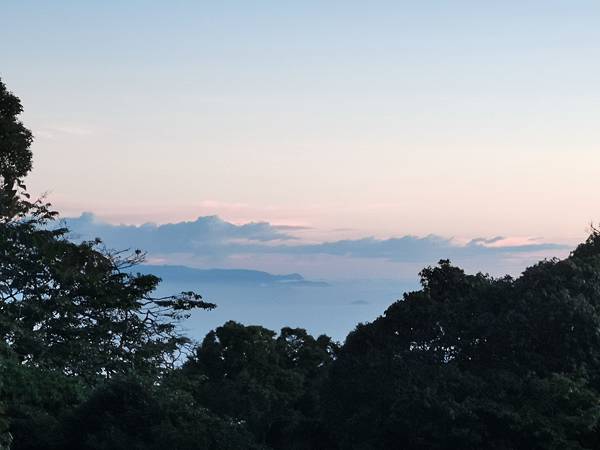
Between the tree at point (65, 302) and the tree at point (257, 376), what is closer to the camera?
the tree at point (65, 302)

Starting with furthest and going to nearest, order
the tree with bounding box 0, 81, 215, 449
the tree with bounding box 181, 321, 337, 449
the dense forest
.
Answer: the tree with bounding box 181, 321, 337, 449, the tree with bounding box 0, 81, 215, 449, the dense forest

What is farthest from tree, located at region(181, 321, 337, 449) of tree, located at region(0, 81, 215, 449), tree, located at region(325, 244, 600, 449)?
tree, located at region(325, 244, 600, 449)

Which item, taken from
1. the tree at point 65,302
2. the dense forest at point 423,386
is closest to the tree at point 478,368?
the dense forest at point 423,386

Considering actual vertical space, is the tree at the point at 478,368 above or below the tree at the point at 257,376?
above

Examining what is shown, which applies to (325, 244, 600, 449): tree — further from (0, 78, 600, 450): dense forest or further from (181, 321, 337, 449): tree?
(181, 321, 337, 449): tree

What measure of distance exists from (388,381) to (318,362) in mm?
27656

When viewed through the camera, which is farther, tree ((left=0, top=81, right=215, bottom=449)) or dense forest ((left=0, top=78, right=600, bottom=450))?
tree ((left=0, top=81, right=215, bottom=449))

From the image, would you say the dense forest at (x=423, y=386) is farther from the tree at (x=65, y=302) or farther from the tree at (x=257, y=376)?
the tree at (x=257, y=376)

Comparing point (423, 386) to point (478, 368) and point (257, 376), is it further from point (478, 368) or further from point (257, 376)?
point (257, 376)

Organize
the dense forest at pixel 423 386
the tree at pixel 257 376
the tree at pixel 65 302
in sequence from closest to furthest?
the dense forest at pixel 423 386 < the tree at pixel 65 302 < the tree at pixel 257 376

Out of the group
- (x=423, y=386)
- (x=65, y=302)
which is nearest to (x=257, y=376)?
(x=65, y=302)

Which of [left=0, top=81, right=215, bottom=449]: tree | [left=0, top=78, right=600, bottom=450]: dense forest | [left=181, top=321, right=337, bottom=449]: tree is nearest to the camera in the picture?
[left=0, top=78, right=600, bottom=450]: dense forest

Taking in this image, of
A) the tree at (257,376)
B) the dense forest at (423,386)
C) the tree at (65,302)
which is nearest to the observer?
the dense forest at (423,386)

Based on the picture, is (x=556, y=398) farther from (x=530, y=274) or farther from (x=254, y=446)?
(x=254, y=446)
